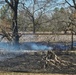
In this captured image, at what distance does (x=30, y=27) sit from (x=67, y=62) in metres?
5.25

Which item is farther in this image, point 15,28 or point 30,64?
point 15,28

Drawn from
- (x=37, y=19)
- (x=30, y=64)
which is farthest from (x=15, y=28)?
(x=30, y=64)

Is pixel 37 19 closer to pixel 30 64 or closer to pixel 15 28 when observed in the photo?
pixel 15 28

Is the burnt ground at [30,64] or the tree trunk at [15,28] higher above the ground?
the tree trunk at [15,28]

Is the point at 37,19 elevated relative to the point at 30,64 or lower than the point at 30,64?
elevated

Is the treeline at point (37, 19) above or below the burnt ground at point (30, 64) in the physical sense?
above

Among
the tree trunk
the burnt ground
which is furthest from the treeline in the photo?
the burnt ground

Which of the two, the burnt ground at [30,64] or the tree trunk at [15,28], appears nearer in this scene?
→ the burnt ground at [30,64]

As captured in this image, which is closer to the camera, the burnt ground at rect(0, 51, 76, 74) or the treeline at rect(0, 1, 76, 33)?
the burnt ground at rect(0, 51, 76, 74)

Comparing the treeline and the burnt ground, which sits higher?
the treeline

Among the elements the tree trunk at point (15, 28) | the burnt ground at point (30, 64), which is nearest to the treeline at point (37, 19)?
the tree trunk at point (15, 28)

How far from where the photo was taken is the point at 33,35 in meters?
12.2

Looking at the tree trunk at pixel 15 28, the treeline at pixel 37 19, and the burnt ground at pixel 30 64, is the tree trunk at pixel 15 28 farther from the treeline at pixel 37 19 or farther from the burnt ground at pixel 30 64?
the burnt ground at pixel 30 64

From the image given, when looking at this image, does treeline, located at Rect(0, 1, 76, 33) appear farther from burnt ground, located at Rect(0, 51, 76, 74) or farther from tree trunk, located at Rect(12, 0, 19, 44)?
burnt ground, located at Rect(0, 51, 76, 74)
